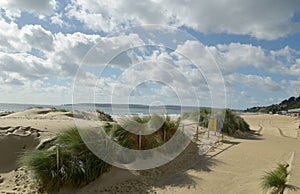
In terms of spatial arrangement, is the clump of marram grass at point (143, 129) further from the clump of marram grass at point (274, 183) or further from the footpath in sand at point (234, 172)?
the clump of marram grass at point (274, 183)

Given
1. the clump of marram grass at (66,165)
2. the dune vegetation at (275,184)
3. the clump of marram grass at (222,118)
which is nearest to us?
the dune vegetation at (275,184)

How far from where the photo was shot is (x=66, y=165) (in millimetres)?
6414

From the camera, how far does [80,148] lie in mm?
6859

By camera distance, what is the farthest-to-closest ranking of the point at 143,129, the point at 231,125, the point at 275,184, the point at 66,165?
1. the point at 231,125
2. the point at 143,129
3. the point at 66,165
4. the point at 275,184

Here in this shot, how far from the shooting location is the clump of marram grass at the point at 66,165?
20.2 feet

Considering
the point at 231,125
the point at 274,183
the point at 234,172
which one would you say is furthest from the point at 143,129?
the point at 231,125

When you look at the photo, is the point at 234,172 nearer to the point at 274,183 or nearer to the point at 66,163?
the point at 274,183

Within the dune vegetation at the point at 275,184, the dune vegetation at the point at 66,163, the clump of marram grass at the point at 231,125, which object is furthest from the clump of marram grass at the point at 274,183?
the clump of marram grass at the point at 231,125

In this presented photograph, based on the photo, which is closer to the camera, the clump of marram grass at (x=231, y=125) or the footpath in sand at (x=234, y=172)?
the footpath in sand at (x=234, y=172)

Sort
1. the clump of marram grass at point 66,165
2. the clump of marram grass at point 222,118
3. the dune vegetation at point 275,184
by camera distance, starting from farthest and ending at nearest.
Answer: the clump of marram grass at point 222,118
the clump of marram grass at point 66,165
the dune vegetation at point 275,184

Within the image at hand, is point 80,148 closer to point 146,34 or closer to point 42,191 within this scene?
point 42,191

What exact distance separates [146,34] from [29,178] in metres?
5.88

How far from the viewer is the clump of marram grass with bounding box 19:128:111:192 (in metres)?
6.16

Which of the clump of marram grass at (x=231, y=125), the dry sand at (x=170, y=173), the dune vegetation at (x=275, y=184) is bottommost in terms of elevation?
the dry sand at (x=170, y=173)
